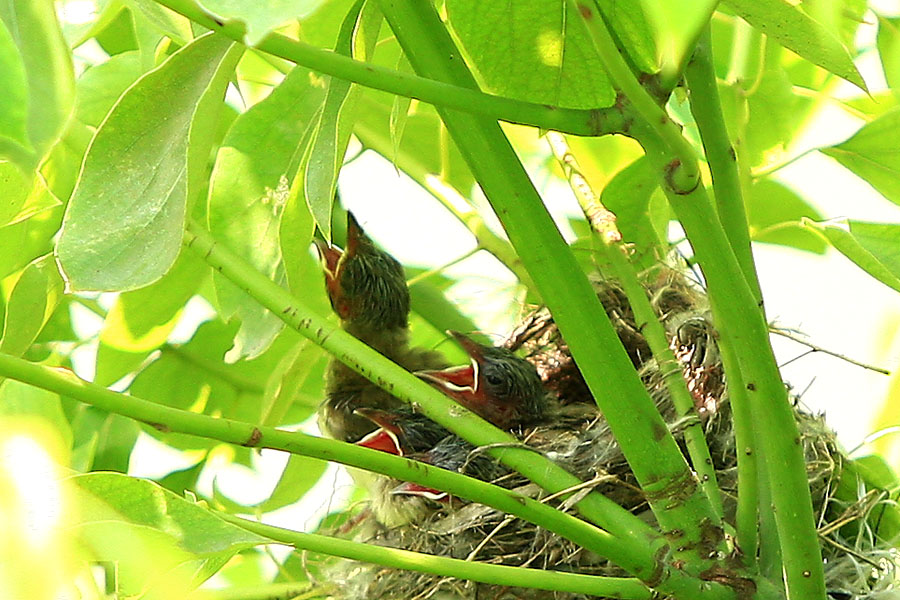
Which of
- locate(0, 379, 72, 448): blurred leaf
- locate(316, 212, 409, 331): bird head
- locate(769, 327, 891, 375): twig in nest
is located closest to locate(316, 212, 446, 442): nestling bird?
locate(316, 212, 409, 331): bird head

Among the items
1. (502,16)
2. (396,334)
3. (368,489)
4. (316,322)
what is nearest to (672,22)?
(502,16)

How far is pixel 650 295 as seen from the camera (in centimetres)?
137

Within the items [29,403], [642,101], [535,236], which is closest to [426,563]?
[535,236]

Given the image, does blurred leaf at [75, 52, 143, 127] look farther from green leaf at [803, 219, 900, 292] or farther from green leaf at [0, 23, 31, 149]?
green leaf at [0, 23, 31, 149]

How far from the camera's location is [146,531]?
0.60 meters

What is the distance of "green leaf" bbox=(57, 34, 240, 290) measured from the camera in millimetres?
698

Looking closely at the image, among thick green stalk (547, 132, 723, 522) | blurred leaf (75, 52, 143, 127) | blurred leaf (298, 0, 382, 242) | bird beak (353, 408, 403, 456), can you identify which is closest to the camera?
blurred leaf (298, 0, 382, 242)

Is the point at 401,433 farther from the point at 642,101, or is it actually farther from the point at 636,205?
the point at 642,101

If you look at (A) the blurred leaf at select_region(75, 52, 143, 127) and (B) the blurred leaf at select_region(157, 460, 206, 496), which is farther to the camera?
(B) the blurred leaf at select_region(157, 460, 206, 496)

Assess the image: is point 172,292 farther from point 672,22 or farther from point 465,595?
point 672,22

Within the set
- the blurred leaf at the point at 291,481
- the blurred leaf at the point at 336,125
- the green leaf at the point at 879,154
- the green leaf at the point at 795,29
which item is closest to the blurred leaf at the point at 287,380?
the blurred leaf at the point at 291,481

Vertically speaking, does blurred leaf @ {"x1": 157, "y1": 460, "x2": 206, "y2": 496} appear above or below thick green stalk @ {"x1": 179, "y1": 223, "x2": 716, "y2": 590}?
above

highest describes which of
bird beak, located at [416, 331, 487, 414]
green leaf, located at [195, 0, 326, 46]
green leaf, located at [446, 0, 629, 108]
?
bird beak, located at [416, 331, 487, 414]

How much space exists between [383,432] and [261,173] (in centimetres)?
50
